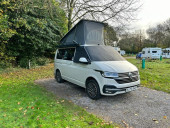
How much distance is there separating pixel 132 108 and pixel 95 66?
175 cm

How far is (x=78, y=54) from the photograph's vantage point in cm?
457

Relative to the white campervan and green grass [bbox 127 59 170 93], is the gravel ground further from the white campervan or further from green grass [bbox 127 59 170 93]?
green grass [bbox 127 59 170 93]

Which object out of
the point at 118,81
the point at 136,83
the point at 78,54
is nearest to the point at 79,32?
the point at 78,54

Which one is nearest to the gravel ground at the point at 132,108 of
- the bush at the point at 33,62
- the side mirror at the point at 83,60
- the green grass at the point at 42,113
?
the green grass at the point at 42,113

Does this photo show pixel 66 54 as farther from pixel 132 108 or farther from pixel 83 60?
pixel 132 108

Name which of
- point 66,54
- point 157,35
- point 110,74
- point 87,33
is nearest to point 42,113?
point 110,74

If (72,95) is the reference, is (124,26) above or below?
above

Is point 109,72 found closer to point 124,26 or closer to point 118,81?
point 118,81

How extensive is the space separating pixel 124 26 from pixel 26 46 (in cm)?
1005

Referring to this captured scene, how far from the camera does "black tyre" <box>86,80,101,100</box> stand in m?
3.81

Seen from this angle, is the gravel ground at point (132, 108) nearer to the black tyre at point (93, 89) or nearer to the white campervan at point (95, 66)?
the black tyre at point (93, 89)

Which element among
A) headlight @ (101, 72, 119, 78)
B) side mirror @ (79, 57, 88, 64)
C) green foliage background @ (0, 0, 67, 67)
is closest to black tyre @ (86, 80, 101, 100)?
headlight @ (101, 72, 119, 78)

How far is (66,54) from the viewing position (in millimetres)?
5531

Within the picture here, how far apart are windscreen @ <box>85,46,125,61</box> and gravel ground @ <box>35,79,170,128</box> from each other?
4.93ft
